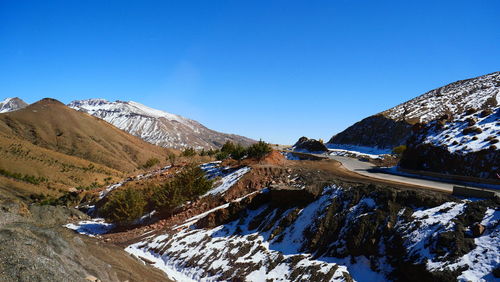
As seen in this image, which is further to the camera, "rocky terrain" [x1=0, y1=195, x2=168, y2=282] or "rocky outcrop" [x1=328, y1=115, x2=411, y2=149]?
"rocky outcrop" [x1=328, y1=115, x2=411, y2=149]

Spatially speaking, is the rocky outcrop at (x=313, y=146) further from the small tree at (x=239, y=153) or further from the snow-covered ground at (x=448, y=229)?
the snow-covered ground at (x=448, y=229)

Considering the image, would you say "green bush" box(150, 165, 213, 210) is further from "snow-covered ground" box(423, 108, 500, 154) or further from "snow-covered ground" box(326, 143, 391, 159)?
"snow-covered ground" box(326, 143, 391, 159)

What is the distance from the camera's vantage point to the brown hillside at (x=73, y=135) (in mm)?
96062

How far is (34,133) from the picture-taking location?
97938mm

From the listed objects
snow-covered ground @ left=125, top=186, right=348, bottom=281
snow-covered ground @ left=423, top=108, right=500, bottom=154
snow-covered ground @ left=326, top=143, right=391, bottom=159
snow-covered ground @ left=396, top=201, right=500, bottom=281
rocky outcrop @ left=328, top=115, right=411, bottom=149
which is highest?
rocky outcrop @ left=328, top=115, right=411, bottom=149

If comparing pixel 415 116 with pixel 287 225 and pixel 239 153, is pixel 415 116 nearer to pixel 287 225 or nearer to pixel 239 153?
pixel 239 153

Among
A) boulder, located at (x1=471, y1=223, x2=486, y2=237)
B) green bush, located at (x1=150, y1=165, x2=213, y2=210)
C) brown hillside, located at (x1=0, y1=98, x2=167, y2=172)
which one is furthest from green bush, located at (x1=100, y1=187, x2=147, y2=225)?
brown hillside, located at (x1=0, y1=98, x2=167, y2=172)

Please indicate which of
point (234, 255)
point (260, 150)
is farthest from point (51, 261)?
point (260, 150)

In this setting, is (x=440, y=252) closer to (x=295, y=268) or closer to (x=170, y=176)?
(x=295, y=268)

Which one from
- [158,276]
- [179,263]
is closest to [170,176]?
[179,263]

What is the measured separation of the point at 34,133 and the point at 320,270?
116288 mm

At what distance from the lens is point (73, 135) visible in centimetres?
10581

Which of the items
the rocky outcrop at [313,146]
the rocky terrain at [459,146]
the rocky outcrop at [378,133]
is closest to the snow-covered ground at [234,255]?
the rocky terrain at [459,146]

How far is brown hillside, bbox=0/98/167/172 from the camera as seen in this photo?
315 ft
